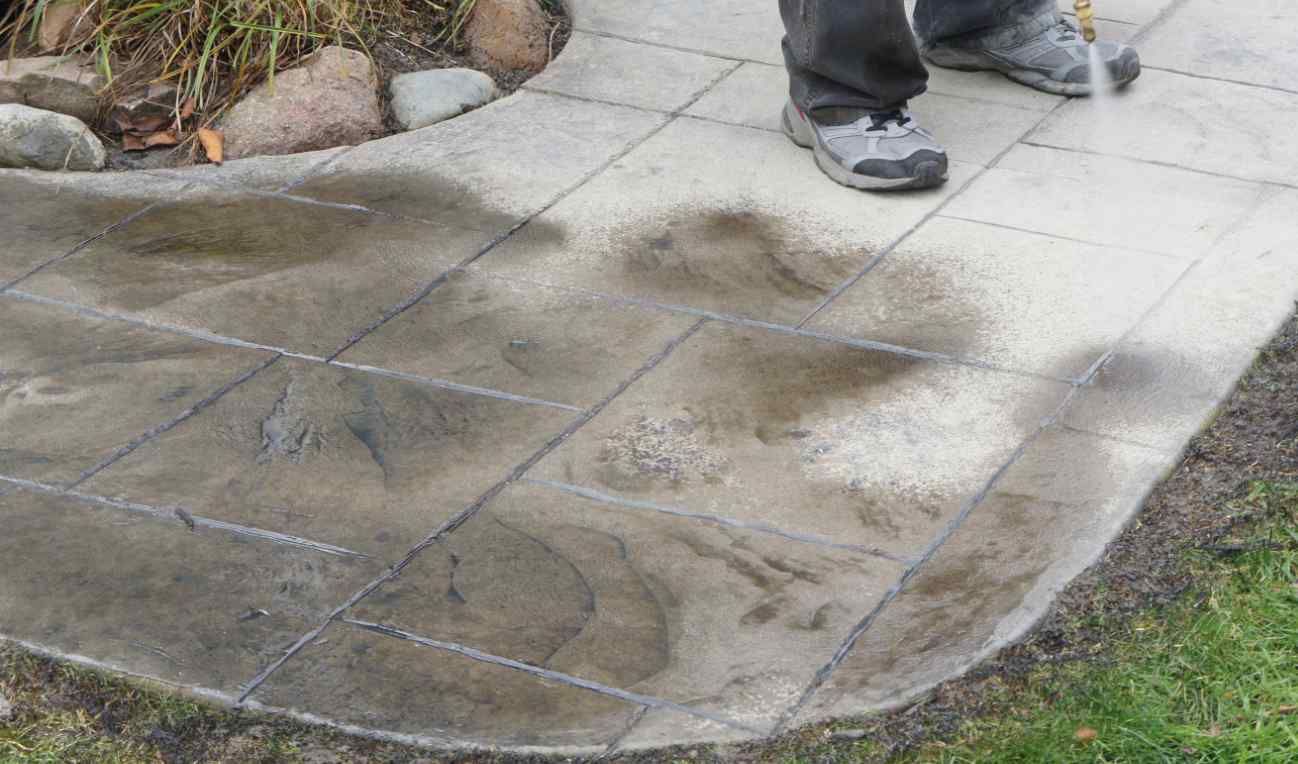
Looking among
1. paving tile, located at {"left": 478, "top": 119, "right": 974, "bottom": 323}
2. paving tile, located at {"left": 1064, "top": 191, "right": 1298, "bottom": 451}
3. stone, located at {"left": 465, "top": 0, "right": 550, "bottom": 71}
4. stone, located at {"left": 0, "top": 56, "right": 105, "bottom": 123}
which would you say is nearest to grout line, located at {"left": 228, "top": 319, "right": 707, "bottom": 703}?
paving tile, located at {"left": 478, "top": 119, "right": 974, "bottom": 323}

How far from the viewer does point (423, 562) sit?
9.07ft

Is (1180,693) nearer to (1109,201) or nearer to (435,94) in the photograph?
(1109,201)

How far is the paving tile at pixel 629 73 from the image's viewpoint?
461cm

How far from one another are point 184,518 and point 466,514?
51 cm

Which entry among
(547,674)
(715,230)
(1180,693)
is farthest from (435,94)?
(1180,693)

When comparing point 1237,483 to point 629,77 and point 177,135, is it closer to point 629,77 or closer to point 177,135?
point 629,77

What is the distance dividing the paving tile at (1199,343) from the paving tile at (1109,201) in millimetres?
95

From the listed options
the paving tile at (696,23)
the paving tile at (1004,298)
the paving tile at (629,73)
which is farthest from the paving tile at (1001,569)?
the paving tile at (696,23)

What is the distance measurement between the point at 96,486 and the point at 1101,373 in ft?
6.46

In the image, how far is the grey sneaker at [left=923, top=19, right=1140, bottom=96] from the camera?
4441mm

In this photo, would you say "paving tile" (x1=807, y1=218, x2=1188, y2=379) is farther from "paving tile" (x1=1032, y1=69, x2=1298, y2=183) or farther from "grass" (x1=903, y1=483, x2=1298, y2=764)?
"grass" (x1=903, y1=483, x2=1298, y2=764)

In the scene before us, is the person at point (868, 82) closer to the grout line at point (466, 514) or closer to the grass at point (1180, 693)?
the grout line at point (466, 514)

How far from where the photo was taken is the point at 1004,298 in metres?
3.52

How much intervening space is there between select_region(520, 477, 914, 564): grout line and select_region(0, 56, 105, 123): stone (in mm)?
2335
